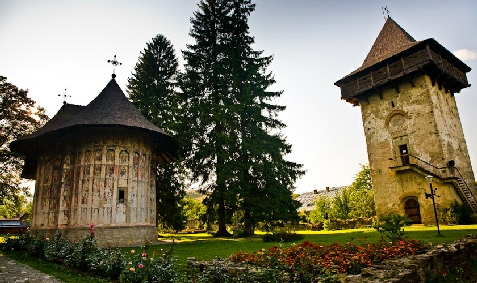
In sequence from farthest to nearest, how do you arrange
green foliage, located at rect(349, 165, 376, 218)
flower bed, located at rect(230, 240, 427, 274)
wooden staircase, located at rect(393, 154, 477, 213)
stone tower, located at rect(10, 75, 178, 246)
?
green foliage, located at rect(349, 165, 376, 218), wooden staircase, located at rect(393, 154, 477, 213), stone tower, located at rect(10, 75, 178, 246), flower bed, located at rect(230, 240, 427, 274)

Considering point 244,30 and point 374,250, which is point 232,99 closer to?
point 244,30

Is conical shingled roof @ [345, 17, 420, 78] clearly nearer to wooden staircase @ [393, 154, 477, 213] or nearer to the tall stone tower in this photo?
the tall stone tower

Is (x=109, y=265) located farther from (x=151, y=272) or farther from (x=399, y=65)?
(x=399, y=65)

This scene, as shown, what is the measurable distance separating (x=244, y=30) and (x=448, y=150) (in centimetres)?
1647

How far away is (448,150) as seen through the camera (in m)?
20.2

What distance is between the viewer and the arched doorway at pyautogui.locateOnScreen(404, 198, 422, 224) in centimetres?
2000

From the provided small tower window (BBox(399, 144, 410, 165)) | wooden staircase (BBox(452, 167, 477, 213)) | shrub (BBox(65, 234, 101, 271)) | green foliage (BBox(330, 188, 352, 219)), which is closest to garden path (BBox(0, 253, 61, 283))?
shrub (BBox(65, 234, 101, 271))

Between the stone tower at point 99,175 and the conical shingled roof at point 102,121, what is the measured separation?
5 cm

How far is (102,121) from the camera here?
14.9 metres

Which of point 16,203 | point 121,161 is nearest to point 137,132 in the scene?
point 121,161

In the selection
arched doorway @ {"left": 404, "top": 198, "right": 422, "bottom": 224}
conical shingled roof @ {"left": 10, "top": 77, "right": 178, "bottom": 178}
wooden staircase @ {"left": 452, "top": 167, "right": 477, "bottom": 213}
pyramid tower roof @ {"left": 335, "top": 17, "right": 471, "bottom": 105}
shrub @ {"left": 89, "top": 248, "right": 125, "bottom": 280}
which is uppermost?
pyramid tower roof @ {"left": 335, "top": 17, "right": 471, "bottom": 105}

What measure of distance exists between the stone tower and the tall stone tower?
15.2 meters

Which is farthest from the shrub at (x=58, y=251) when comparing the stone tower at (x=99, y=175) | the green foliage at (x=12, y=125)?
the green foliage at (x=12, y=125)

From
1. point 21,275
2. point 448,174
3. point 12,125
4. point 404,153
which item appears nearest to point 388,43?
point 404,153
